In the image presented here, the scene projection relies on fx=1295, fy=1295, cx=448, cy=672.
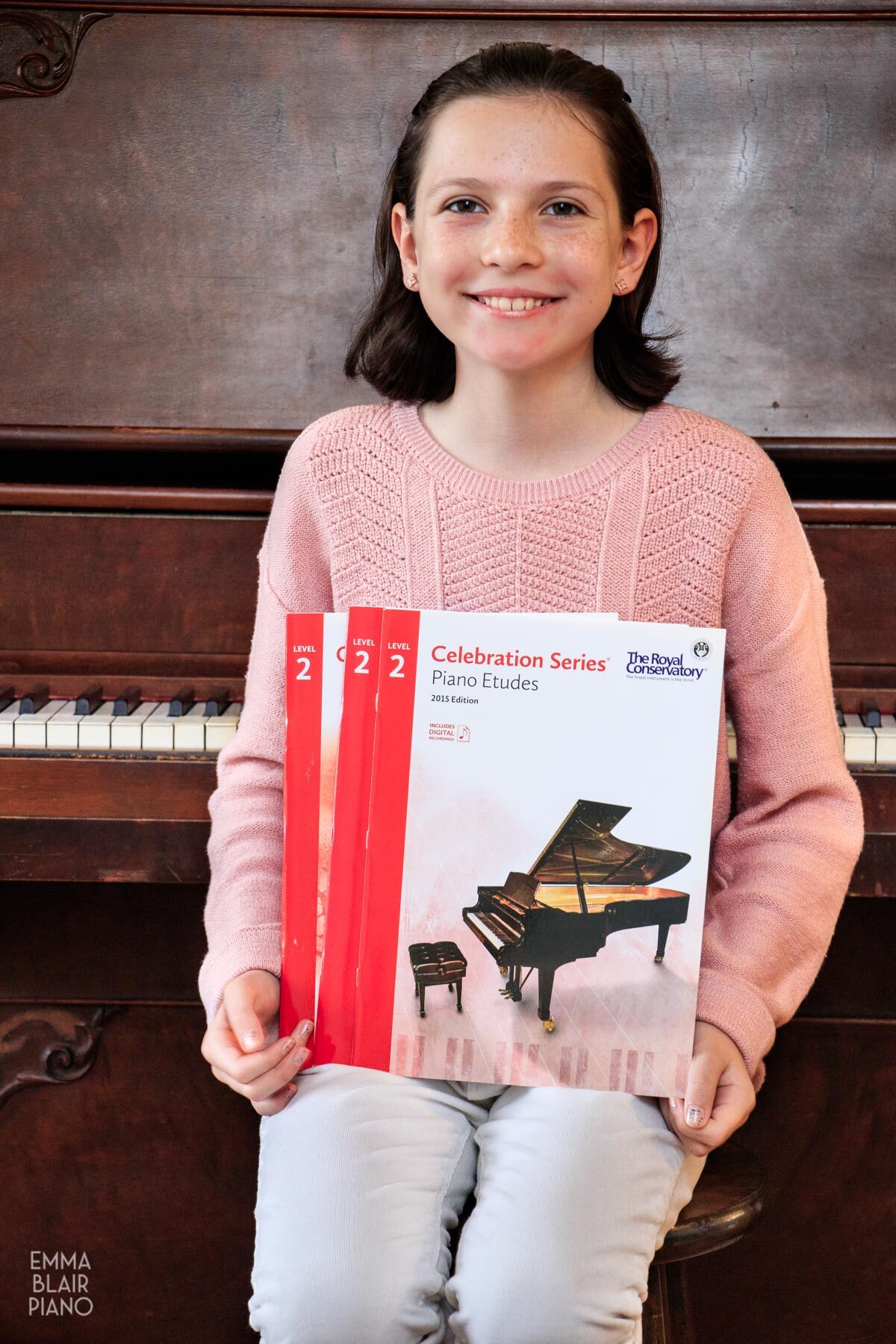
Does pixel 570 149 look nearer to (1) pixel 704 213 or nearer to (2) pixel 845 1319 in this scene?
(1) pixel 704 213

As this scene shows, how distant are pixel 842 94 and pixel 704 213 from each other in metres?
0.20

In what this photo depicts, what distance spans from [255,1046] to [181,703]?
0.51 m

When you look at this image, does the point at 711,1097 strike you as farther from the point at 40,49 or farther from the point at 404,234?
the point at 40,49

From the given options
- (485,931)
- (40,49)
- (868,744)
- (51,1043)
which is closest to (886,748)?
(868,744)

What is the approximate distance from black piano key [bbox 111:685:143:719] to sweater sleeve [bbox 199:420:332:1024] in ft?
0.67

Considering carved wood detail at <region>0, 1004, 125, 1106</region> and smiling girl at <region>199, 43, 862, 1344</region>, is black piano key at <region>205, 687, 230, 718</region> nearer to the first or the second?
smiling girl at <region>199, 43, 862, 1344</region>

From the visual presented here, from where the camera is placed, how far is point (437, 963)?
100cm

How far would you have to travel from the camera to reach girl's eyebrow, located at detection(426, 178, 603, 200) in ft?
3.48

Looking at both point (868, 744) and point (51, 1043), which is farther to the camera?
point (51, 1043)

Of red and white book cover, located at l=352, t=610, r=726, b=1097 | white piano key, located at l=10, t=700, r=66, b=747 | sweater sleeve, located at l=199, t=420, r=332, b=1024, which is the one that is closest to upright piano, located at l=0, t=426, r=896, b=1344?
white piano key, located at l=10, t=700, r=66, b=747

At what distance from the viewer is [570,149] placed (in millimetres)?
1065

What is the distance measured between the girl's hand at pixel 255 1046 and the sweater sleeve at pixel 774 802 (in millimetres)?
331

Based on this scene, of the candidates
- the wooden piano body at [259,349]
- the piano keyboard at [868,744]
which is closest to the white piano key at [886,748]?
the piano keyboard at [868,744]

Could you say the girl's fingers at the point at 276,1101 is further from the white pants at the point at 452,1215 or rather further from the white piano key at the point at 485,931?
the white piano key at the point at 485,931
